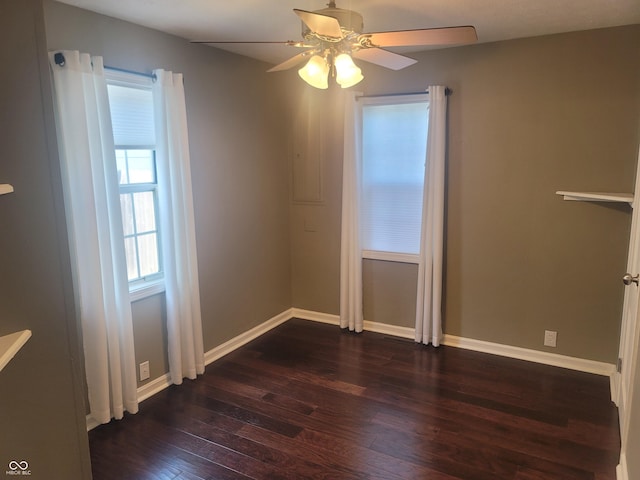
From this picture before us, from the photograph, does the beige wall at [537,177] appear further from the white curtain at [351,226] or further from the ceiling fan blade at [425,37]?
the ceiling fan blade at [425,37]

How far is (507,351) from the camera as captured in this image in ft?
12.2

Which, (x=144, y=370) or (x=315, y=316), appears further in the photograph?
(x=315, y=316)

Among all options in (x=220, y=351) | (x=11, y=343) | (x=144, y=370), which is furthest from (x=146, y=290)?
(x=11, y=343)

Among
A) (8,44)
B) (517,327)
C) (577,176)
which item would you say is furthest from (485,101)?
(8,44)

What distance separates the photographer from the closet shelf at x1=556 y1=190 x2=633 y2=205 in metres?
2.86

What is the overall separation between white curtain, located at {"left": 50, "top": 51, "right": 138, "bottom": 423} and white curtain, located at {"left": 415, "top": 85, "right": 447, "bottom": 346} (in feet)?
7.41

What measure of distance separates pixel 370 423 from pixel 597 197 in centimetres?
203

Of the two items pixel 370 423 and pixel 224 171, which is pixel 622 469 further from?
pixel 224 171

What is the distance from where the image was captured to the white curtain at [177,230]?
9.80ft

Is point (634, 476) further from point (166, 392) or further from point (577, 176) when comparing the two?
point (166, 392)

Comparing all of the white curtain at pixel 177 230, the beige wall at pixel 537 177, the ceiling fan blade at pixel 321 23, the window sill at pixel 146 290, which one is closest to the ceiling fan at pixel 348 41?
the ceiling fan blade at pixel 321 23

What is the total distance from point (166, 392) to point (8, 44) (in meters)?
2.41

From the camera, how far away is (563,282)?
3.43 m

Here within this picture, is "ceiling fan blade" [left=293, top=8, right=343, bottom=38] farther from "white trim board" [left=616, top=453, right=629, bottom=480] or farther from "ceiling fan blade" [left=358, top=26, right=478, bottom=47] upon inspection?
"white trim board" [left=616, top=453, right=629, bottom=480]
